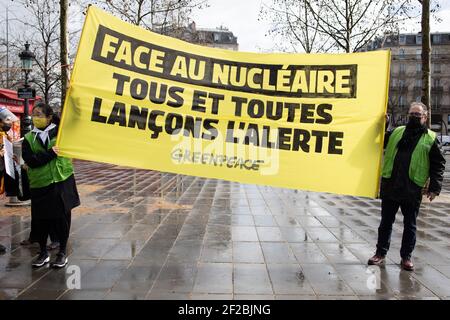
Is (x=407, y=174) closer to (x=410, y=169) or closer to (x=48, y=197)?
(x=410, y=169)

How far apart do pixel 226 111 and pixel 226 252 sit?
2.01m

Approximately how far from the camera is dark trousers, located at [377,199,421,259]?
5520 mm

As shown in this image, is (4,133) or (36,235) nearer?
(36,235)

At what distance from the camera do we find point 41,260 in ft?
17.8

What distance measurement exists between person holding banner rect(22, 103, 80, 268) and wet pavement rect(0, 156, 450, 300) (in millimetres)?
406

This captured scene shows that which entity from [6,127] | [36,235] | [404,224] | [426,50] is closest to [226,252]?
[404,224]

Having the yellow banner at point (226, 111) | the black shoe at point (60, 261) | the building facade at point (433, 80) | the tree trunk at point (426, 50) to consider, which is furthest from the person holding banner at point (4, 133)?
the building facade at point (433, 80)

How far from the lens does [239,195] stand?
11555mm

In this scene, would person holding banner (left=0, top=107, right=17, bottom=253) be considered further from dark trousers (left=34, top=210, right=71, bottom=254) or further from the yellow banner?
the yellow banner

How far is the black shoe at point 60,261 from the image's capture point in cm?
532

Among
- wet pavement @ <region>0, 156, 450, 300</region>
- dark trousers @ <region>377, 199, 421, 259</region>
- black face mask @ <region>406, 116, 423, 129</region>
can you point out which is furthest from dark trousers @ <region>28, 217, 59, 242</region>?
black face mask @ <region>406, 116, 423, 129</region>

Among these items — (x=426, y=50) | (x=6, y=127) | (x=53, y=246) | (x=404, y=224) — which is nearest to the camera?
(x=404, y=224)

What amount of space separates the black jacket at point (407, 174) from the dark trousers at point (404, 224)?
0.11 metres

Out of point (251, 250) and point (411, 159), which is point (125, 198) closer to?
point (251, 250)
